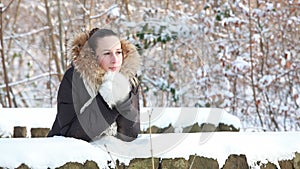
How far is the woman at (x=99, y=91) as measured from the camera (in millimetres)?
2666

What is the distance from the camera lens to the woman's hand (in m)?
2.66

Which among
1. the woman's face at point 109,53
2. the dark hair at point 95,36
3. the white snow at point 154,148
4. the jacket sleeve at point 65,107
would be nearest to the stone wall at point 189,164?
the white snow at point 154,148

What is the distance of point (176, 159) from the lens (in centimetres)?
230

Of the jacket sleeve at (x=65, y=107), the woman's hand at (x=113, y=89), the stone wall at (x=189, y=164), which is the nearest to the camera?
the stone wall at (x=189, y=164)

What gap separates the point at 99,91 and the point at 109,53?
0.28 meters

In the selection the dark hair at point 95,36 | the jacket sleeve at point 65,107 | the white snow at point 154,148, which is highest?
the dark hair at point 95,36

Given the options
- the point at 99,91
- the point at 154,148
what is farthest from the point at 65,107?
the point at 154,148

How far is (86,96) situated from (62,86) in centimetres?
17

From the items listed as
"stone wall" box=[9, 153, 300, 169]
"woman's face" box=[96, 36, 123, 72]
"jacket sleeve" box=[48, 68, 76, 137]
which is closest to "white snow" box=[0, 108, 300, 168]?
"stone wall" box=[9, 153, 300, 169]

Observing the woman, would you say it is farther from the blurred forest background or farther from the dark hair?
the blurred forest background

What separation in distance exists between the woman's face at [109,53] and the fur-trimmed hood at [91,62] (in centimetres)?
3

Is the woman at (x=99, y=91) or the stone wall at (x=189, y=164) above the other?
the woman at (x=99, y=91)

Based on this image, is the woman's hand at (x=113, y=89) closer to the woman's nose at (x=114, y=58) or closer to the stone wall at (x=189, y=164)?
the woman's nose at (x=114, y=58)

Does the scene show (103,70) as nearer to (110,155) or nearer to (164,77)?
(110,155)
